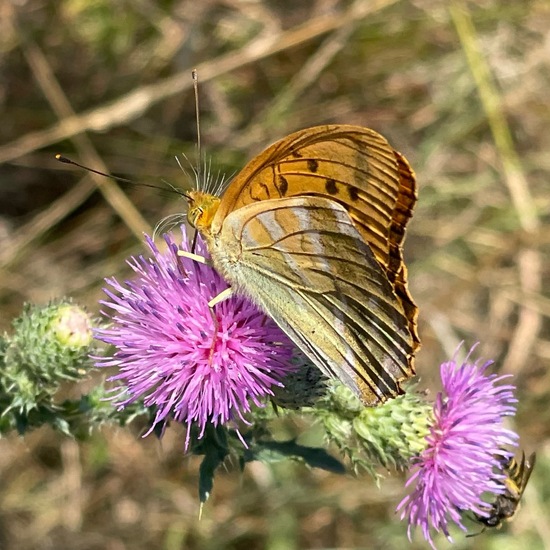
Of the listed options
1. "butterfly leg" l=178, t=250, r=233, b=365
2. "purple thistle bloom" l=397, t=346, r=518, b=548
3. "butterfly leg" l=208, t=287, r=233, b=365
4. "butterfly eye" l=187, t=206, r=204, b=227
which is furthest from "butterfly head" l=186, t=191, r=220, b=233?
"purple thistle bloom" l=397, t=346, r=518, b=548

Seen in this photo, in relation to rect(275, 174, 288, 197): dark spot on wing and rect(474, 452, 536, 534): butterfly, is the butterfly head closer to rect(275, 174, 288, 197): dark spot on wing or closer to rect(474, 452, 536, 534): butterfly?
rect(275, 174, 288, 197): dark spot on wing

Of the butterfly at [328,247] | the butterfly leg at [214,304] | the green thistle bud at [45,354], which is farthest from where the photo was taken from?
the green thistle bud at [45,354]

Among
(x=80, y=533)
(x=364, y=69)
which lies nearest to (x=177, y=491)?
(x=80, y=533)

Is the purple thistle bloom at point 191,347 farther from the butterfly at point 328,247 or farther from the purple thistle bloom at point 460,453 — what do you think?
the purple thistle bloom at point 460,453

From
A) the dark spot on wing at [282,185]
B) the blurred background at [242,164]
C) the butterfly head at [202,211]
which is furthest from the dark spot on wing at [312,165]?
the blurred background at [242,164]

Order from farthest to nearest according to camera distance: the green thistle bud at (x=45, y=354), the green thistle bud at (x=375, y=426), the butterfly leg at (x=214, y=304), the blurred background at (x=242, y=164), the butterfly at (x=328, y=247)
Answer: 1. the blurred background at (x=242, y=164)
2. the green thistle bud at (x=375, y=426)
3. the green thistle bud at (x=45, y=354)
4. the butterfly leg at (x=214, y=304)
5. the butterfly at (x=328, y=247)

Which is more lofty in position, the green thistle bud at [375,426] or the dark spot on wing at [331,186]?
the dark spot on wing at [331,186]

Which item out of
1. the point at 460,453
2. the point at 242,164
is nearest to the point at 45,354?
the point at 460,453

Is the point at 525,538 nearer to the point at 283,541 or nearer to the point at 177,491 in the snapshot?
the point at 283,541
